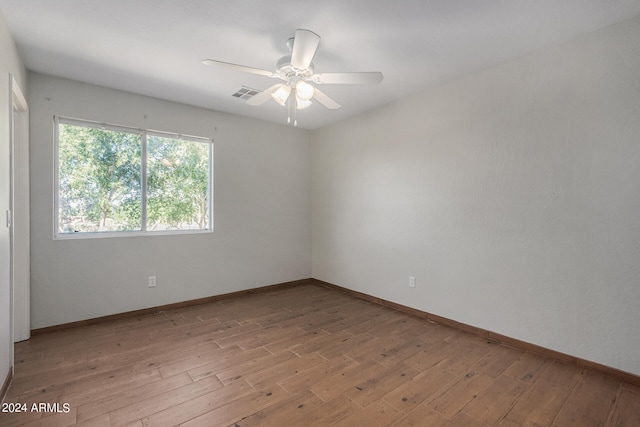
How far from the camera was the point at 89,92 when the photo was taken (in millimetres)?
3160

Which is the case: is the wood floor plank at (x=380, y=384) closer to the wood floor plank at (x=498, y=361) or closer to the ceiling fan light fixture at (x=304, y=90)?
the wood floor plank at (x=498, y=361)

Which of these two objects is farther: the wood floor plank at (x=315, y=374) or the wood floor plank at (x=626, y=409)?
the wood floor plank at (x=315, y=374)

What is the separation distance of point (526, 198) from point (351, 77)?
5.99ft

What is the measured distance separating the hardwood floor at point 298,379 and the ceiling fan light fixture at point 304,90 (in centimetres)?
211

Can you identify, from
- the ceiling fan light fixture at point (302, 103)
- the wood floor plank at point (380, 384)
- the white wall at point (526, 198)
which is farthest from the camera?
the ceiling fan light fixture at point (302, 103)

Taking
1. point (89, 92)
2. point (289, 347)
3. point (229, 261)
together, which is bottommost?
point (289, 347)

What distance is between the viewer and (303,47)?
6.42 feet

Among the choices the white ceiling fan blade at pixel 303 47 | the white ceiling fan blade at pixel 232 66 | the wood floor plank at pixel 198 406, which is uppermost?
the white ceiling fan blade at pixel 303 47

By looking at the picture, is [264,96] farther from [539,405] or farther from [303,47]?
[539,405]

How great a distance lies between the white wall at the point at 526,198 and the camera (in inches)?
85.8

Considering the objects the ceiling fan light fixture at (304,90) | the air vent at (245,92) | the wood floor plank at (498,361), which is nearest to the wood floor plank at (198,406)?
the wood floor plank at (498,361)

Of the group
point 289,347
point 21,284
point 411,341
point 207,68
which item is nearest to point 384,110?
point 207,68

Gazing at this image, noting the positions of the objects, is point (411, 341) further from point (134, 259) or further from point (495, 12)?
point (134, 259)

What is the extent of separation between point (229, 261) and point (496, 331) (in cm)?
322
